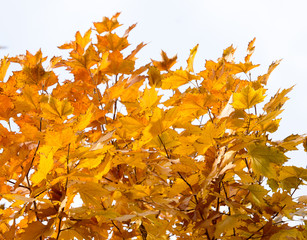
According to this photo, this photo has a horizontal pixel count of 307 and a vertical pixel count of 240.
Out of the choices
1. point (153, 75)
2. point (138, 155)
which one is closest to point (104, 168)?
point (138, 155)

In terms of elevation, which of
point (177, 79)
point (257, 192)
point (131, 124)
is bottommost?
point (257, 192)

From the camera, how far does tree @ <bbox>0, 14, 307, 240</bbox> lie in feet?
3.42

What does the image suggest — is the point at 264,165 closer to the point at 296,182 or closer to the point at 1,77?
the point at 296,182

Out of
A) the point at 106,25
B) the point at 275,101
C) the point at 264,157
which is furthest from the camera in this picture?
the point at 106,25

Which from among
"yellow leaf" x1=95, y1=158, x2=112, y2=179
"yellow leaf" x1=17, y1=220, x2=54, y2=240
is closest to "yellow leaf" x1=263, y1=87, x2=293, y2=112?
"yellow leaf" x1=95, y1=158, x2=112, y2=179

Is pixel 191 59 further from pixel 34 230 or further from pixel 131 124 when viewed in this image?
pixel 34 230

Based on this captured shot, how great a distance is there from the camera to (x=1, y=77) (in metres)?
1.56

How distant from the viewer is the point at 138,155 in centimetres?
112

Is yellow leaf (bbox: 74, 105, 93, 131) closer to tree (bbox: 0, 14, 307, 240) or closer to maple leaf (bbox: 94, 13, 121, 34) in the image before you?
tree (bbox: 0, 14, 307, 240)

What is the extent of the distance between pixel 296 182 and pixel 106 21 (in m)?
1.22

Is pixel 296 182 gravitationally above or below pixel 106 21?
below

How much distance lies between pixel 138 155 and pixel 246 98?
414 millimetres

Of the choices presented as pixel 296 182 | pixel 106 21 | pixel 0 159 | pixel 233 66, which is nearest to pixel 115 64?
pixel 106 21

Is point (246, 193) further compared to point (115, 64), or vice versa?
point (115, 64)
